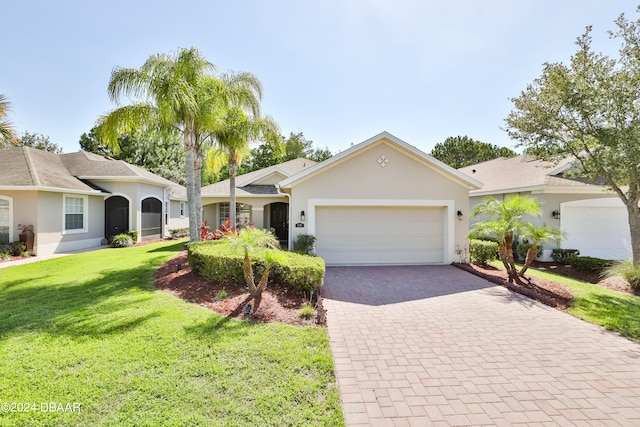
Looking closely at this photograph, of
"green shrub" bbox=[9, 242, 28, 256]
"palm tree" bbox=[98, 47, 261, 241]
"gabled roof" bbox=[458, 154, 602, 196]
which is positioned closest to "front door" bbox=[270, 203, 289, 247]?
"palm tree" bbox=[98, 47, 261, 241]

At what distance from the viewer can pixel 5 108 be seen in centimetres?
986

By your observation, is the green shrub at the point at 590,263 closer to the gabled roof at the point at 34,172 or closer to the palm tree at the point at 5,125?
the palm tree at the point at 5,125

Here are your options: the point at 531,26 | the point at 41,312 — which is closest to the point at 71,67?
the point at 41,312

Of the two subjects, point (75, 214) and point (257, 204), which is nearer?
point (75, 214)

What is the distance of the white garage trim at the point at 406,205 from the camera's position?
11.4m

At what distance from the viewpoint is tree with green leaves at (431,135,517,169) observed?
38781mm

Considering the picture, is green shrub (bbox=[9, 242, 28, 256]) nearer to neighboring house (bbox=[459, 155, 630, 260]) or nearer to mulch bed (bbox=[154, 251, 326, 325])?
mulch bed (bbox=[154, 251, 326, 325])

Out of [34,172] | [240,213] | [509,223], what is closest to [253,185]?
[240,213]

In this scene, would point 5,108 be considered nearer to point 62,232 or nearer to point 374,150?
point 62,232

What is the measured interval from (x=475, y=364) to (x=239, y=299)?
16.3 feet

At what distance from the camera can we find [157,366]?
4.16m

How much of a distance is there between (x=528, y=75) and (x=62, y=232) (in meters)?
22.2

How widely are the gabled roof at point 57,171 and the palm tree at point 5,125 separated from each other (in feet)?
12.5

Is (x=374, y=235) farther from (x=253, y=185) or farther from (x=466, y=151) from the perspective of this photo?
(x=466, y=151)
